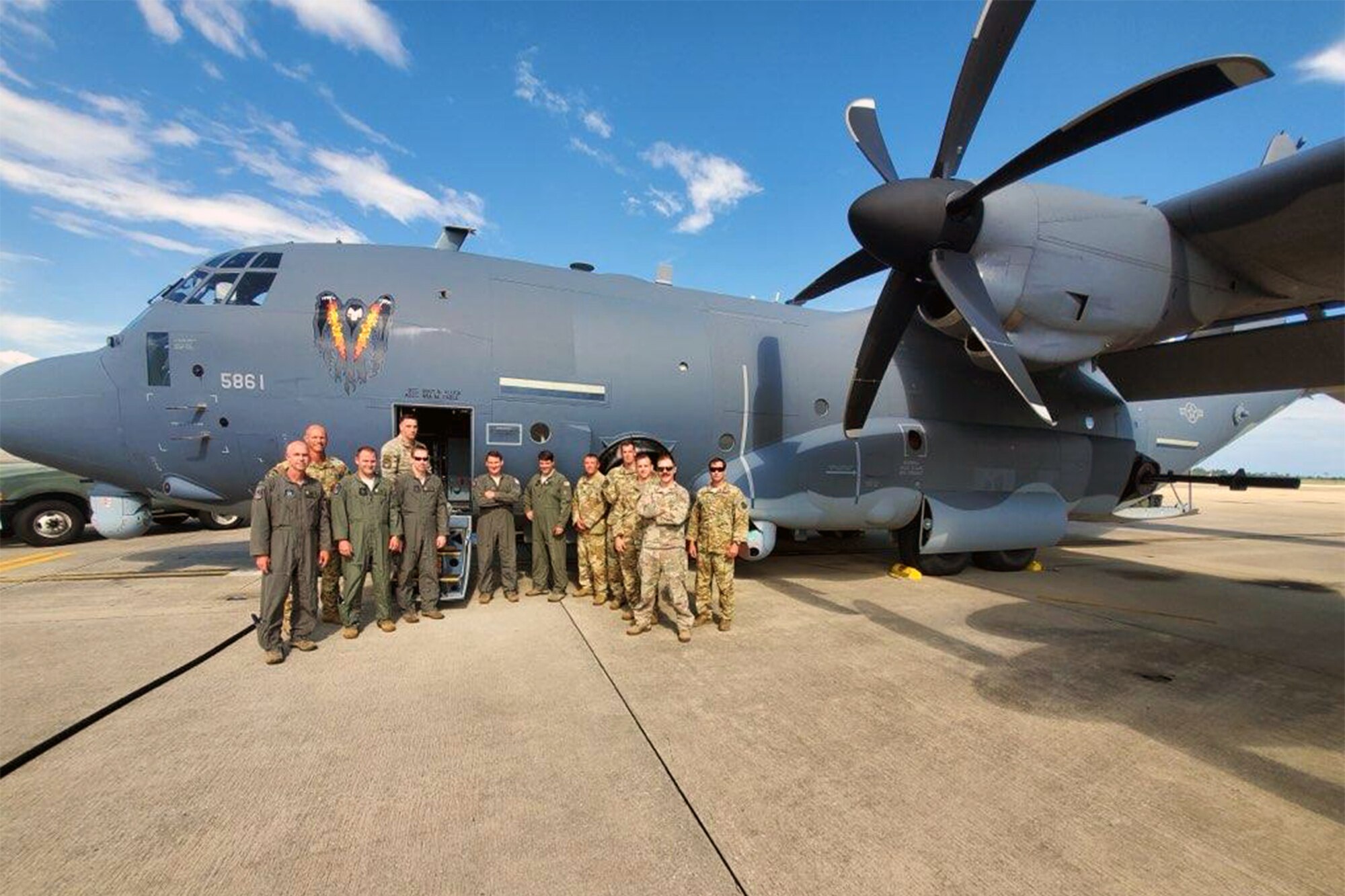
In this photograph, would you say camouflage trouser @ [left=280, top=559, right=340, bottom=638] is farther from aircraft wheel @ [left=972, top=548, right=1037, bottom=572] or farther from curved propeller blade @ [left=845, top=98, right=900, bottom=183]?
aircraft wheel @ [left=972, top=548, right=1037, bottom=572]

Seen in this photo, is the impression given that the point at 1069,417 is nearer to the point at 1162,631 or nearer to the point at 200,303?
the point at 1162,631

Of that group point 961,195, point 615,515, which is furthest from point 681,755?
point 961,195

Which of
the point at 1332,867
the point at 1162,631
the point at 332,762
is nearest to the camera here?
the point at 1332,867

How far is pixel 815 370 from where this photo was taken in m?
8.43

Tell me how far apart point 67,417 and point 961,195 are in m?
9.68

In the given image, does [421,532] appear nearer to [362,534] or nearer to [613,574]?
[362,534]

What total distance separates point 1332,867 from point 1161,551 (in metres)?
11.6

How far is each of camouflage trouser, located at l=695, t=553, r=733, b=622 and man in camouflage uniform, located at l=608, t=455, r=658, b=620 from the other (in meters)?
0.48

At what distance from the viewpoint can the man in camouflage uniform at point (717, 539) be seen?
18.9 ft

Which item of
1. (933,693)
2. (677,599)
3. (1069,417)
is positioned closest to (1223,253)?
(1069,417)

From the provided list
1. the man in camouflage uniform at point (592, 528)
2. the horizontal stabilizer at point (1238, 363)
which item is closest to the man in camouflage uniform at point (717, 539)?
the man in camouflage uniform at point (592, 528)

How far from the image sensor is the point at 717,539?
586cm

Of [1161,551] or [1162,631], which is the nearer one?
[1162,631]

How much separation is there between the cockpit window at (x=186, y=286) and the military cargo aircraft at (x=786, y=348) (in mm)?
28
